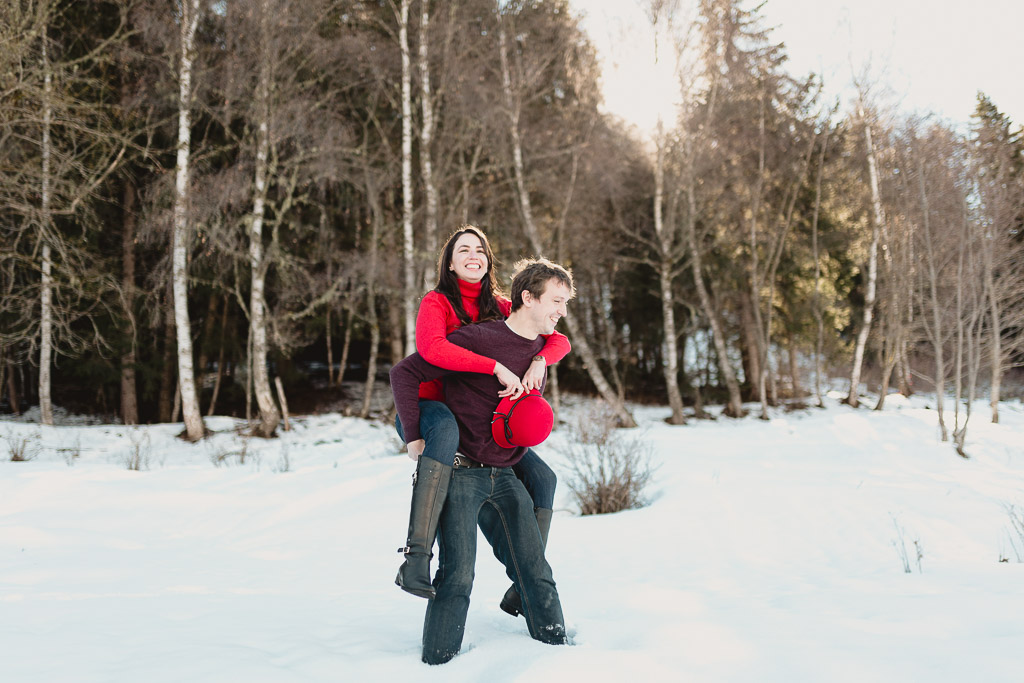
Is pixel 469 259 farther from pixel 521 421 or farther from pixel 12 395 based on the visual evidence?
pixel 12 395

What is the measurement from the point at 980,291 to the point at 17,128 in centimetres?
1783

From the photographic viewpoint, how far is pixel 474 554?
2719 millimetres

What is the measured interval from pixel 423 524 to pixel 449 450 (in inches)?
12.8

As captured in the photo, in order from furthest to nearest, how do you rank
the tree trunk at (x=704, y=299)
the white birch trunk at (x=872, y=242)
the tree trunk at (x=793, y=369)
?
the tree trunk at (x=793, y=369)
the white birch trunk at (x=872, y=242)
the tree trunk at (x=704, y=299)

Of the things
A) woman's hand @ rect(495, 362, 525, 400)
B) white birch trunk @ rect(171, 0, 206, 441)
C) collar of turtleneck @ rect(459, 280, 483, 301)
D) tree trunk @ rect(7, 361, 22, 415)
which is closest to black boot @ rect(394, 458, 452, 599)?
woman's hand @ rect(495, 362, 525, 400)

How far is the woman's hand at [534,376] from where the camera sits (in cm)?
279

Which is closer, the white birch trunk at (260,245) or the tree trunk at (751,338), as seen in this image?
the white birch trunk at (260,245)

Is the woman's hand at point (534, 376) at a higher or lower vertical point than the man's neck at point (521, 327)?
lower

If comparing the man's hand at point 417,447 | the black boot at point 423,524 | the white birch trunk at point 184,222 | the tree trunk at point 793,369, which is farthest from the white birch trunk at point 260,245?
the tree trunk at point 793,369

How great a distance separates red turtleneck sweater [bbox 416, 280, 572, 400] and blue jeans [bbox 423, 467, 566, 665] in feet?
1.54

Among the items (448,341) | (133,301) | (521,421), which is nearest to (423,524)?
(521,421)

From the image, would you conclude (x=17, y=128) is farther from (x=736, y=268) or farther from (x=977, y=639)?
(x=736, y=268)

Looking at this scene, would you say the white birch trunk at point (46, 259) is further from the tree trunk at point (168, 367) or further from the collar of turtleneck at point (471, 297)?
the collar of turtleneck at point (471, 297)

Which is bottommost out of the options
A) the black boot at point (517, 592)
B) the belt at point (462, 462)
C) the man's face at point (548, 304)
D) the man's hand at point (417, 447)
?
the black boot at point (517, 592)
